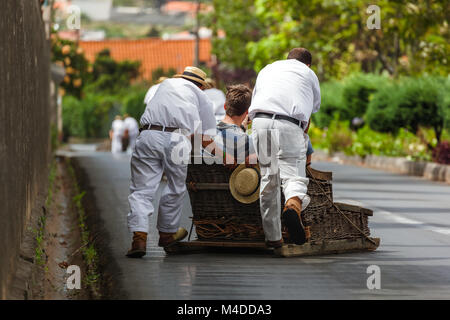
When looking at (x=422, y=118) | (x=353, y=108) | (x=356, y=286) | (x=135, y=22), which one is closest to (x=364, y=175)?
(x=422, y=118)

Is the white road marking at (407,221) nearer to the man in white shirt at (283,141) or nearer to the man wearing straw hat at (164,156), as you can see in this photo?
the man in white shirt at (283,141)

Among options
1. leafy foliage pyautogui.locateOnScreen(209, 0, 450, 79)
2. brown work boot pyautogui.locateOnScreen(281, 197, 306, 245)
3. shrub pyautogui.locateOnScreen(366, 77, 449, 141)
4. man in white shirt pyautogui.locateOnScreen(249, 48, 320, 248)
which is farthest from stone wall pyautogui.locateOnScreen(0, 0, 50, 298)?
leafy foliage pyautogui.locateOnScreen(209, 0, 450, 79)

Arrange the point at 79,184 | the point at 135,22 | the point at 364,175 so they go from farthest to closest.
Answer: the point at 135,22 < the point at 364,175 < the point at 79,184

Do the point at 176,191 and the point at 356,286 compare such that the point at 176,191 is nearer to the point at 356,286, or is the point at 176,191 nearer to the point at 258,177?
the point at 258,177

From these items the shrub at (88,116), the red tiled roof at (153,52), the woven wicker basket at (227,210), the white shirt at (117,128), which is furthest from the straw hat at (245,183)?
the red tiled roof at (153,52)

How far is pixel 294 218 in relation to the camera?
938cm

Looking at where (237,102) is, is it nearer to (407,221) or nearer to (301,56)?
(301,56)

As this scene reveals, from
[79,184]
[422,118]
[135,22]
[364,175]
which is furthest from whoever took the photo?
[135,22]

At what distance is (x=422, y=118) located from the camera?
26375mm

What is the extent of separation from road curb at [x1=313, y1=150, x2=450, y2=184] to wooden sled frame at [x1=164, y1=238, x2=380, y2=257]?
12.6m

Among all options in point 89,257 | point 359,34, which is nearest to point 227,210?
point 89,257

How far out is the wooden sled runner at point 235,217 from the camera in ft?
31.9

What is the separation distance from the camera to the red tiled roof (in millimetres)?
85000
